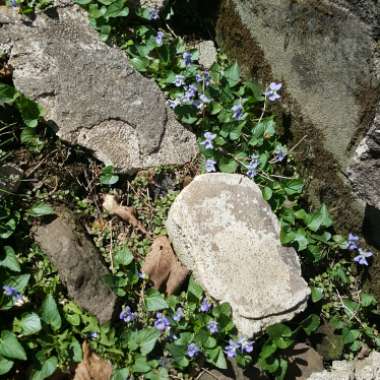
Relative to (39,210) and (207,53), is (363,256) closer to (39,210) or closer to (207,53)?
(207,53)

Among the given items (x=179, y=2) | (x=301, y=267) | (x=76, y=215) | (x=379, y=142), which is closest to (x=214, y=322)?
(x=301, y=267)

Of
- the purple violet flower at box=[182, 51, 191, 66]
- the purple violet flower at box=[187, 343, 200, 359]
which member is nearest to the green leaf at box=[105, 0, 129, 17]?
the purple violet flower at box=[182, 51, 191, 66]

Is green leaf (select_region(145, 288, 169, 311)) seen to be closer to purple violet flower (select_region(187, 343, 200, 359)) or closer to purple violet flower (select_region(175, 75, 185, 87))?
purple violet flower (select_region(187, 343, 200, 359))

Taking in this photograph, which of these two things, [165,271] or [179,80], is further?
[179,80]

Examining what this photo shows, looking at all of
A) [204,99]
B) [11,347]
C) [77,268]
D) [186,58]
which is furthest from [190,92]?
[11,347]

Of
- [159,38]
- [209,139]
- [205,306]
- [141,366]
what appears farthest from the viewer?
[159,38]

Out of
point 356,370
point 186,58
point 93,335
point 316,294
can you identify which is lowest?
point 93,335

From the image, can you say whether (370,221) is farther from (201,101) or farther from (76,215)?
(76,215)
